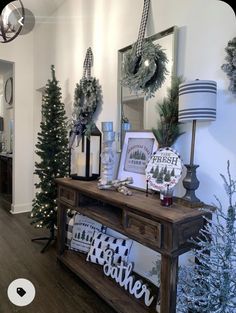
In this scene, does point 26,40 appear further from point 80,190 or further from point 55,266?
point 55,266

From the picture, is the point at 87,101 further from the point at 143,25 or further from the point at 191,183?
the point at 191,183

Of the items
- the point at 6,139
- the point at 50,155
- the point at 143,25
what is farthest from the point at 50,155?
the point at 6,139

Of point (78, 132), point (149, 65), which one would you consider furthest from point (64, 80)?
point (149, 65)

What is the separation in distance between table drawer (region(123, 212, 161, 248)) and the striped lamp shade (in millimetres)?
701

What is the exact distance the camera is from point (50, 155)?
126 inches

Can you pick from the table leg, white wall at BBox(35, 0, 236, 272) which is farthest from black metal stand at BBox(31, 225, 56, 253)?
the table leg

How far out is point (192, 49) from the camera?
72.2 inches

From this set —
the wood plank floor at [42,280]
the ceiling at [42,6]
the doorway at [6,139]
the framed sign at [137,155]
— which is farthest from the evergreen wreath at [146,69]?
the doorway at [6,139]

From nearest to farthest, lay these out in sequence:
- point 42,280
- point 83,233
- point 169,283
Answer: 1. point 169,283
2. point 42,280
3. point 83,233

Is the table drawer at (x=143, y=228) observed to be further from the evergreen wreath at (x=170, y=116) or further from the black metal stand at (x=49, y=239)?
the black metal stand at (x=49, y=239)

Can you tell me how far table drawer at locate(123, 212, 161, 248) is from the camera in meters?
1.49

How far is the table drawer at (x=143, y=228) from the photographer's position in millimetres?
1490

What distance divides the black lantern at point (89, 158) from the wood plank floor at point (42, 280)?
100 cm

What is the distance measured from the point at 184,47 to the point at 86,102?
1305 millimetres
